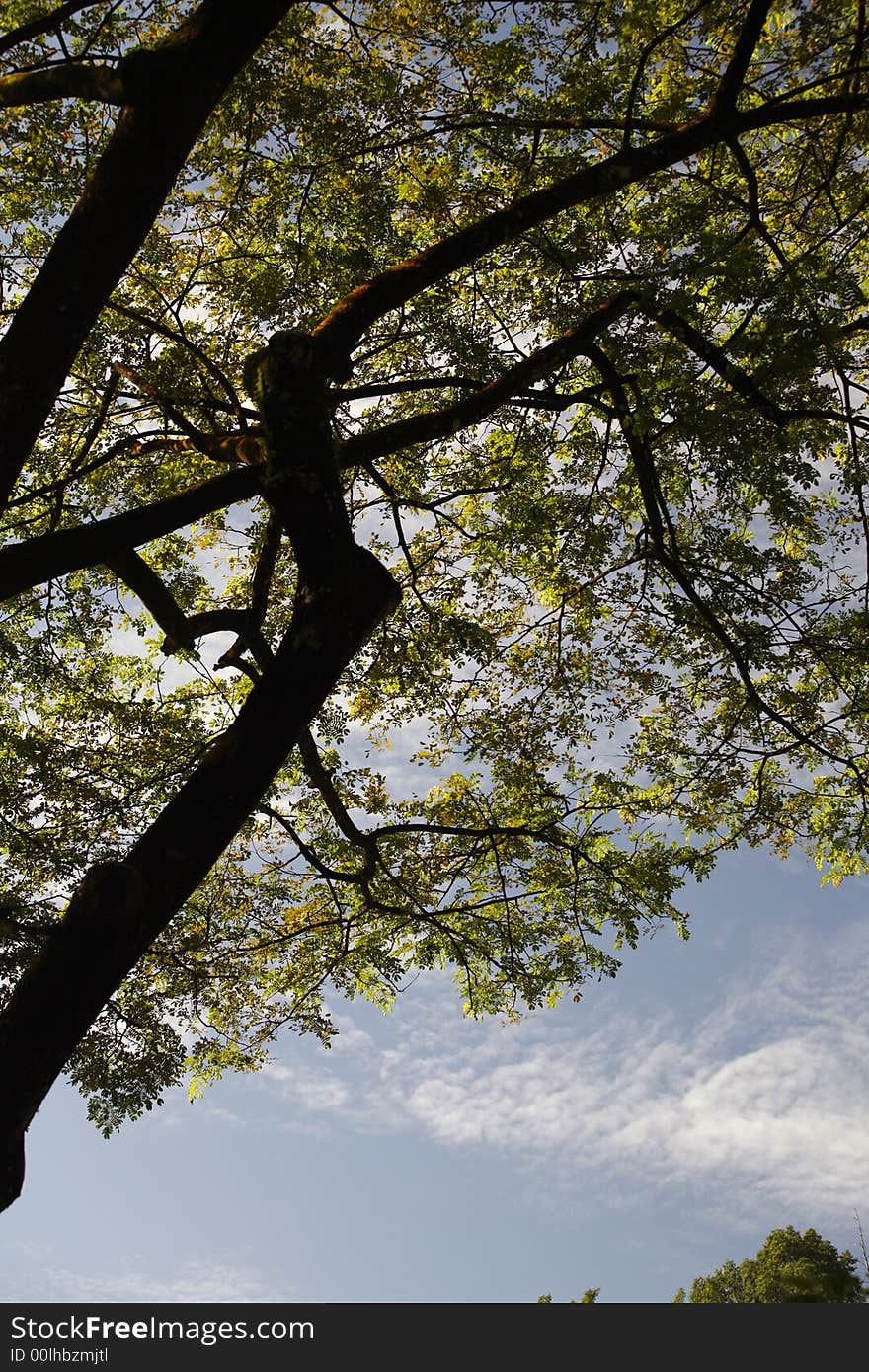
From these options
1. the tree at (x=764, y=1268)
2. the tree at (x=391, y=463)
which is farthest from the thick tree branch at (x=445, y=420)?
the tree at (x=764, y=1268)

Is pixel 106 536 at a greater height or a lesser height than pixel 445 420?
lesser

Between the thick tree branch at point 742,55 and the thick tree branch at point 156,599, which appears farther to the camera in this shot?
the thick tree branch at point 156,599

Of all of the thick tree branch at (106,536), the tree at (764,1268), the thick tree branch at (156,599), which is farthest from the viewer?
the tree at (764,1268)

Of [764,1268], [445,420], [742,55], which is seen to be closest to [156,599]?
[445,420]

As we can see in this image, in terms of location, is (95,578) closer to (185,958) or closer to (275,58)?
(185,958)

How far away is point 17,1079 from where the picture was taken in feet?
13.1

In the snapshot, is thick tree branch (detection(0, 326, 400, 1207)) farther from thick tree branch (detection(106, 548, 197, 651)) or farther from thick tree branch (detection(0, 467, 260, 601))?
thick tree branch (detection(106, 548, 197, 651))

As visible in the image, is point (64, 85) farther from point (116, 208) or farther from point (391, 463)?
point (391, 463)

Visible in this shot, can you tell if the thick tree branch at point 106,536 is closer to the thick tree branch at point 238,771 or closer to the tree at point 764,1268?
the thick tree branch at point 238,771

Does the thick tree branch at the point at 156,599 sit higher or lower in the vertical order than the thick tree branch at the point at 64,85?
lower

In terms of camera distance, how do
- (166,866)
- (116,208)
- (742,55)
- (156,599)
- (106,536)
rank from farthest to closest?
1. (156,599)
2. (742,55)
3. (106,536)
4. (116,208)
5. (166,866)

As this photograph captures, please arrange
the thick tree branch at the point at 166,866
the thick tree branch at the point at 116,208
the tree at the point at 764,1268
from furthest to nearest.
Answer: the tree at the point at 764,1268 → the thick tree branch at the point at 116,208 → the thick tree branch at the point at 166,866

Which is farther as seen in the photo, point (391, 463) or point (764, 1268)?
point (764, 1268)

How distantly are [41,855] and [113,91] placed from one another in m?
7.21
